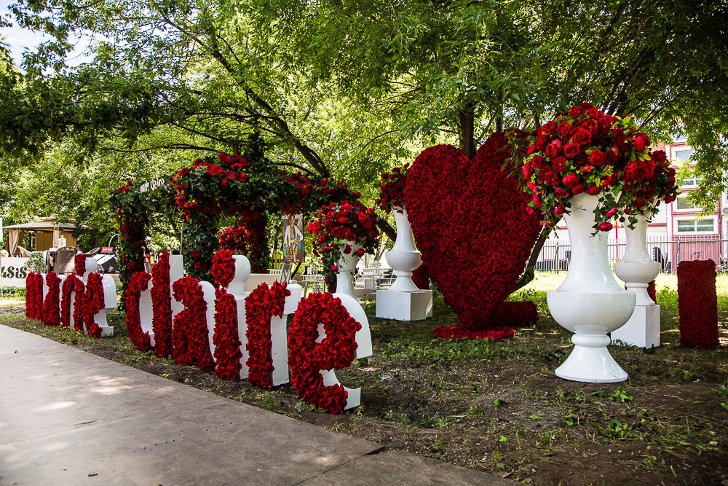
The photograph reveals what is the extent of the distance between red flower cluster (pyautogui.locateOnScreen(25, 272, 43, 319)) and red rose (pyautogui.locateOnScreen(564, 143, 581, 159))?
330 inches

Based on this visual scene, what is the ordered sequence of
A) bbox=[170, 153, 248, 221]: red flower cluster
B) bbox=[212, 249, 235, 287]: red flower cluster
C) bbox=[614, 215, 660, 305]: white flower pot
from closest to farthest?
bbox=[212, 249, 235, 287]: red flower cluster → bbox=[614, 215, 660, 305]: white flower pot → bbox=[170, 153, 248, 221]: red flower cluster

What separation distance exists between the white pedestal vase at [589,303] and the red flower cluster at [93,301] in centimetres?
573

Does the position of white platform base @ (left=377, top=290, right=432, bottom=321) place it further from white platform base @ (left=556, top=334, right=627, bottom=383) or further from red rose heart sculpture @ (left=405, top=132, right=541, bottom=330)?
white platform base @ (left=556, top=334, right=627, bottom=383)

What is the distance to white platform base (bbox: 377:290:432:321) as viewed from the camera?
926 cm

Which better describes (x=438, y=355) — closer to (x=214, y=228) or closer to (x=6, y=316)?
(x=214, y=228)

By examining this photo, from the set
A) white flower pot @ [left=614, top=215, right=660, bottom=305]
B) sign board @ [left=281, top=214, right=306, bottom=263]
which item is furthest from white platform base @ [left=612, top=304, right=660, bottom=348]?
sign board @ [left=281, top=214, right=306, bottom=263]

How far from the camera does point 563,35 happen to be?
745 cm

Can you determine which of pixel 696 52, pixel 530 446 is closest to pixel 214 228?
pixel 530 446

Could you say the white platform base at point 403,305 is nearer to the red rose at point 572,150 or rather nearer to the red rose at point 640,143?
the red rose at point 572,150

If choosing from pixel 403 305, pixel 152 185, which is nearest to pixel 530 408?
pixel 403 305

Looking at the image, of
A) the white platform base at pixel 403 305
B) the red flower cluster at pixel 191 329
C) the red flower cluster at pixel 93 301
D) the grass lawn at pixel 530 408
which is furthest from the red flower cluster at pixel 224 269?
the white platform base at pixel 403 305

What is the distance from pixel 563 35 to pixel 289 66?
4.30 m

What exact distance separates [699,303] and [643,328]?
0.70 meters

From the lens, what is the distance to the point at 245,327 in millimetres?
4848
